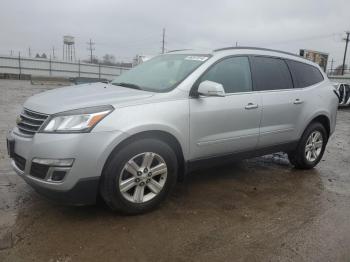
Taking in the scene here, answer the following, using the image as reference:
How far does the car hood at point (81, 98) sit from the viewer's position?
3281 millimetres

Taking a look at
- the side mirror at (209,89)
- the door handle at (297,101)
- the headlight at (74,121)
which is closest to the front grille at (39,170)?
the headlight at (74,121)

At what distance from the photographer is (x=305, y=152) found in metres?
5.50

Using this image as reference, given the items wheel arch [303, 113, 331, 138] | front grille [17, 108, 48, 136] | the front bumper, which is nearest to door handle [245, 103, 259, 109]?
wheel arch [303, 113, 331, 138]

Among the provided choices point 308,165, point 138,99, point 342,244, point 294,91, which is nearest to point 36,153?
point 138,99

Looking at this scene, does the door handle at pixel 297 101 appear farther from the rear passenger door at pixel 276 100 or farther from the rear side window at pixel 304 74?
the rear side window at pixel 304 74

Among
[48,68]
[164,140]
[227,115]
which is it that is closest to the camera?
[164,140]

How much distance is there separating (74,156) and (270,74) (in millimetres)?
2984

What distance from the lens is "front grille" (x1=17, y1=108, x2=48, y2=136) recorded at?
10.6ft

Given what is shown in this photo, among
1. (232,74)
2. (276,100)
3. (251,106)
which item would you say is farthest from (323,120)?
(232,74)

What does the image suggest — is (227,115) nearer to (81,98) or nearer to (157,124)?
(157,124)

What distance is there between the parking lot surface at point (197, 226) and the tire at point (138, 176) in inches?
6.9

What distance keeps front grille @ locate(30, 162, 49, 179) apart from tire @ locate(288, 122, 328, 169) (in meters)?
3.78

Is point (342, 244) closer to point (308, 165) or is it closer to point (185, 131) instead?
point (185, 131)

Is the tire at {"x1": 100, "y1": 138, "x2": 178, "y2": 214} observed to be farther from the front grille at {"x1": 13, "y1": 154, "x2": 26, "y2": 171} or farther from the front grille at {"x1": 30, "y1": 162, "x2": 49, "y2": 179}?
the front grille at {"x1": 13, "y1": 154, "x2": 26, "y2": 171}
